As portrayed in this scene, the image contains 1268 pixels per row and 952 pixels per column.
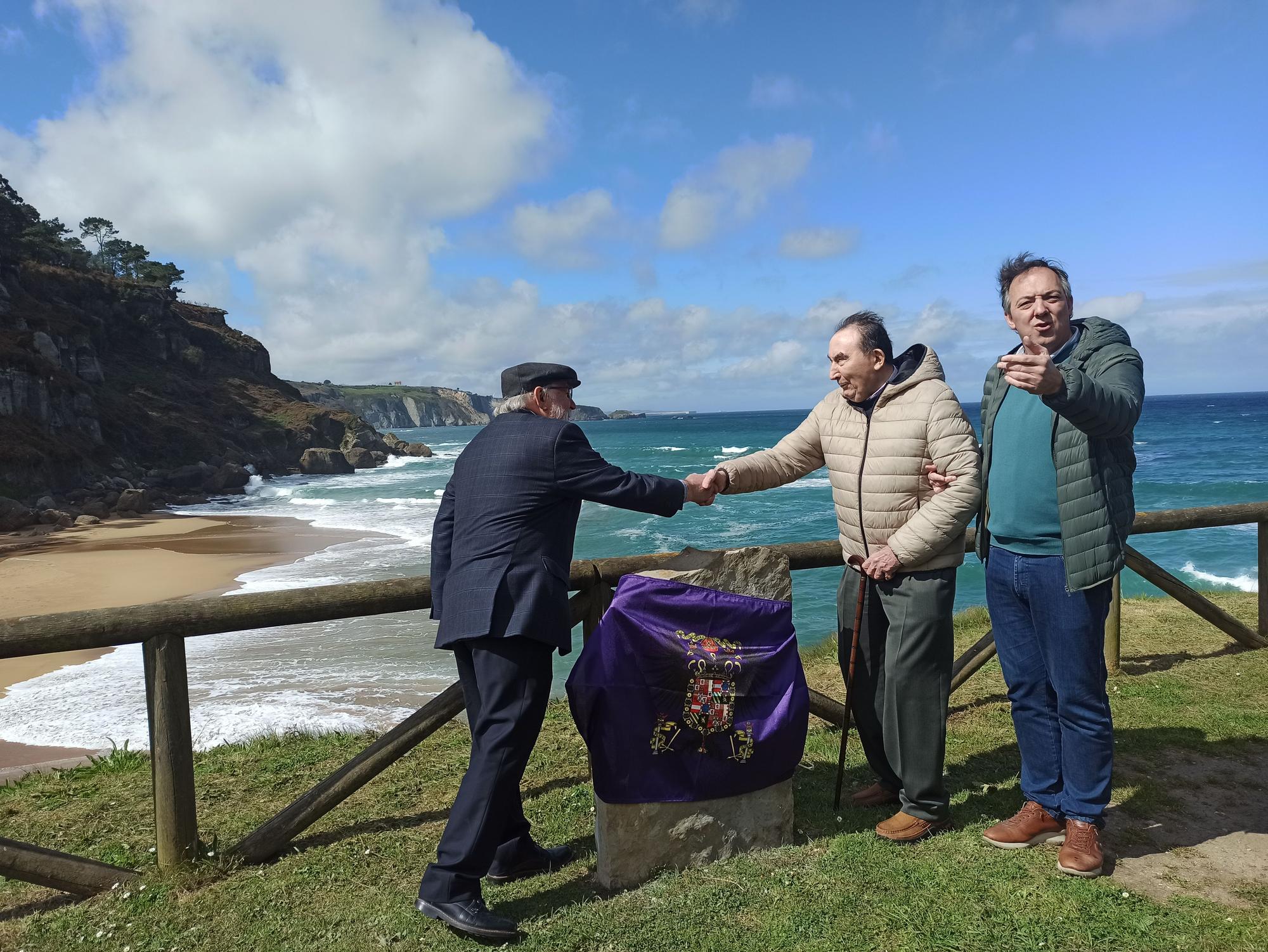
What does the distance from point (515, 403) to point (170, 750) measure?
1.98 meters

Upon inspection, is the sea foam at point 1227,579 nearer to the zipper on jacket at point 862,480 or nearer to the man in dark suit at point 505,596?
the zipper on jacket at point 862,480

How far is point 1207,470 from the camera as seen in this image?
4378cm

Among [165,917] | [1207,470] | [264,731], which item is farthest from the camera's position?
[1207,470]

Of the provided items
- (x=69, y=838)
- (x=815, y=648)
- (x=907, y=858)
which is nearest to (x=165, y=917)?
(x=69, y=838)

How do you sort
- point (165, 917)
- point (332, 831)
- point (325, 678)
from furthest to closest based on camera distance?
point (325, 678) < point (332, 831) < point (165, 917)

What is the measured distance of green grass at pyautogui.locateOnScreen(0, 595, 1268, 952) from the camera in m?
2.86

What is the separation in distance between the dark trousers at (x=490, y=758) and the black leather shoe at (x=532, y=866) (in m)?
0.37

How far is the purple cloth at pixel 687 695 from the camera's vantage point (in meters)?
3.20

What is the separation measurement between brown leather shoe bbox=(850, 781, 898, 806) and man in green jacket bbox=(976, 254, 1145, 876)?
1.62ft

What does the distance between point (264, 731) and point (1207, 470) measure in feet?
162

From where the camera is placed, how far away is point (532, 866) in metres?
3.38

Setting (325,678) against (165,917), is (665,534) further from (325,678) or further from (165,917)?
(165,917)

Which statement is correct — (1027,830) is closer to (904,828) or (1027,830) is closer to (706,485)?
(904,828)

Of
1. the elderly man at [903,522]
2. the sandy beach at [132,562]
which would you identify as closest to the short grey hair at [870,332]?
the elderly man at [903,522]
